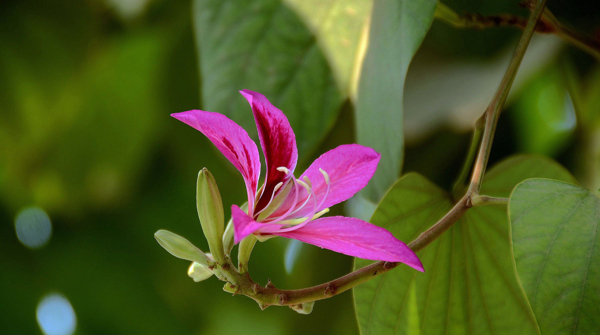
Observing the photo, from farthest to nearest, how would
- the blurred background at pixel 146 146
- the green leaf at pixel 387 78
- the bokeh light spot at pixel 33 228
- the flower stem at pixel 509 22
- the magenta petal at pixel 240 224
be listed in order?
the bokeh light spot at pixel 33 228 < the blurred background at pixel 146 146 < the flower stem at pixel 509 22 < the green leaf at pixel 387 78 < the magenta petal at pixel 240 224

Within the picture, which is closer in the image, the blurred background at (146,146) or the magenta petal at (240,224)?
the magenta petal at (240,224)

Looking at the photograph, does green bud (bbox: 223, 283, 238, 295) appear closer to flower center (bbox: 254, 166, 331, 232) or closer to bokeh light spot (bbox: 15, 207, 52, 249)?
flower center (bbox: 254, 166, 331, 232)

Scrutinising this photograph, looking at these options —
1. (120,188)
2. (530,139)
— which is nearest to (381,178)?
(530,139)

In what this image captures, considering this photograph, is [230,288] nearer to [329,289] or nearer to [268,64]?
[329,289]

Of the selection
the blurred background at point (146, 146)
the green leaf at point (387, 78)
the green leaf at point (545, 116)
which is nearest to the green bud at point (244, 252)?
the green leaf at point (387, 78)

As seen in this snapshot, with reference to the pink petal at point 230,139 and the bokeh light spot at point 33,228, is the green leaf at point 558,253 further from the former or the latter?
the bokeh light spot at point 33,228

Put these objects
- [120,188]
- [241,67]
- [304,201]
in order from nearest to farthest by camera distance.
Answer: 1. [304,201]
2. [241,67]
3. [120,188]

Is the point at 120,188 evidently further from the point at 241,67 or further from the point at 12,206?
the point at 241,67
